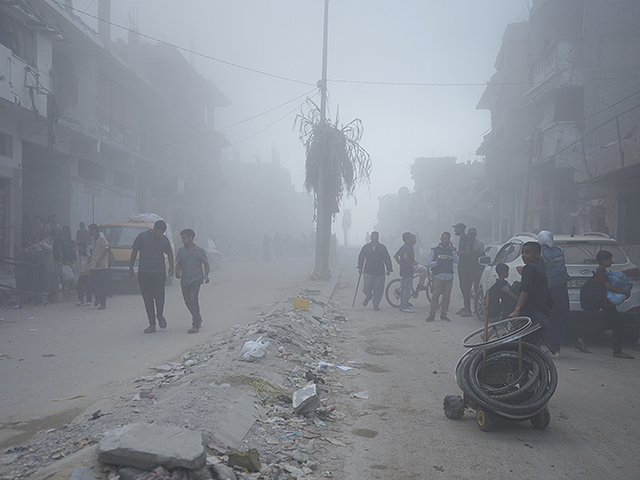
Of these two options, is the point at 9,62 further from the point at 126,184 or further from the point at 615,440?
the point at 615,440

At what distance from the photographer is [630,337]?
26.5 feet

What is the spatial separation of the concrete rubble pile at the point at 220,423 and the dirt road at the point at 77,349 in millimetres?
412

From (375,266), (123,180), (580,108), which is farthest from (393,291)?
(123,180)

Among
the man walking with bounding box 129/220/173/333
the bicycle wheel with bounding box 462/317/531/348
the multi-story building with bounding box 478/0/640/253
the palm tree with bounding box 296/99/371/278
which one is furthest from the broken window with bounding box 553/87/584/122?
the bicycle wheel with bounding box 462/317/531/348

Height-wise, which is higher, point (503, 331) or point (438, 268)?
point (438, 268)

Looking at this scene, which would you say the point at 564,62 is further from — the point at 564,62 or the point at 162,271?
the point at 162,271

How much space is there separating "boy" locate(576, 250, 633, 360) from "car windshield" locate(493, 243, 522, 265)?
5.34 ft

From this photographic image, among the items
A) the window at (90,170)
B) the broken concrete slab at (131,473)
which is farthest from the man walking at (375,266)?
the window at (90,170)

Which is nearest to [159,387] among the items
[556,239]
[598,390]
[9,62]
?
[598,390]

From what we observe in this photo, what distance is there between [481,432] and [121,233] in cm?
1446

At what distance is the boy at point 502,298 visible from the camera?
6812mm

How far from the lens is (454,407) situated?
4.50 m

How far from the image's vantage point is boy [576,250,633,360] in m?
7.27

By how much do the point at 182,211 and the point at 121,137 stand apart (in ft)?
44.6
